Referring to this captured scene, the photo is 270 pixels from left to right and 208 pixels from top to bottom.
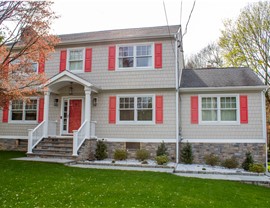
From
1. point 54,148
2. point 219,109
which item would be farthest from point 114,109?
point 219,109

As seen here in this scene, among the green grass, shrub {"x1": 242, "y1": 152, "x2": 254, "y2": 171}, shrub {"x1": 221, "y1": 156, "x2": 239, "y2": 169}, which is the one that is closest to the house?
shrub {"x1": 242, "y1": 152, "x2": 254, "y2": 171}

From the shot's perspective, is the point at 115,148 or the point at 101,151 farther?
the point at 115,148

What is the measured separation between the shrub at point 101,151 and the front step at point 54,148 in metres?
1.20

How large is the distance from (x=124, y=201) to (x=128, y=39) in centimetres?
830

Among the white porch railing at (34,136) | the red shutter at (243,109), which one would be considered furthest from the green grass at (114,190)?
the red shutter at (243,109)

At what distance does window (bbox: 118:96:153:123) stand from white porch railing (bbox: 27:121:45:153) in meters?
3.83

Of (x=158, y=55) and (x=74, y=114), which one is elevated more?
(x=158, y=55)

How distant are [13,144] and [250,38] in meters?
18.2

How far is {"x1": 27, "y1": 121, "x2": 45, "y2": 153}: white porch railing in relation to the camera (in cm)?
1018

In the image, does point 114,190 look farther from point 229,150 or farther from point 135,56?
point 135,56

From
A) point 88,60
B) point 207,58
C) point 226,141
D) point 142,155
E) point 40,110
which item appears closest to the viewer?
point 142,155

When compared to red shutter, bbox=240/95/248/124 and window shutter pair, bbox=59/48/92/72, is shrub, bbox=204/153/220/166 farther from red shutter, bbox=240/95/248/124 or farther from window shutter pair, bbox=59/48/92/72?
window shutter pair, bbox=59/48/92/72

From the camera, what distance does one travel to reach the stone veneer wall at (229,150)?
393 inches

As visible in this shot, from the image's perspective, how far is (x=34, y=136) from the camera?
34.3 ft
